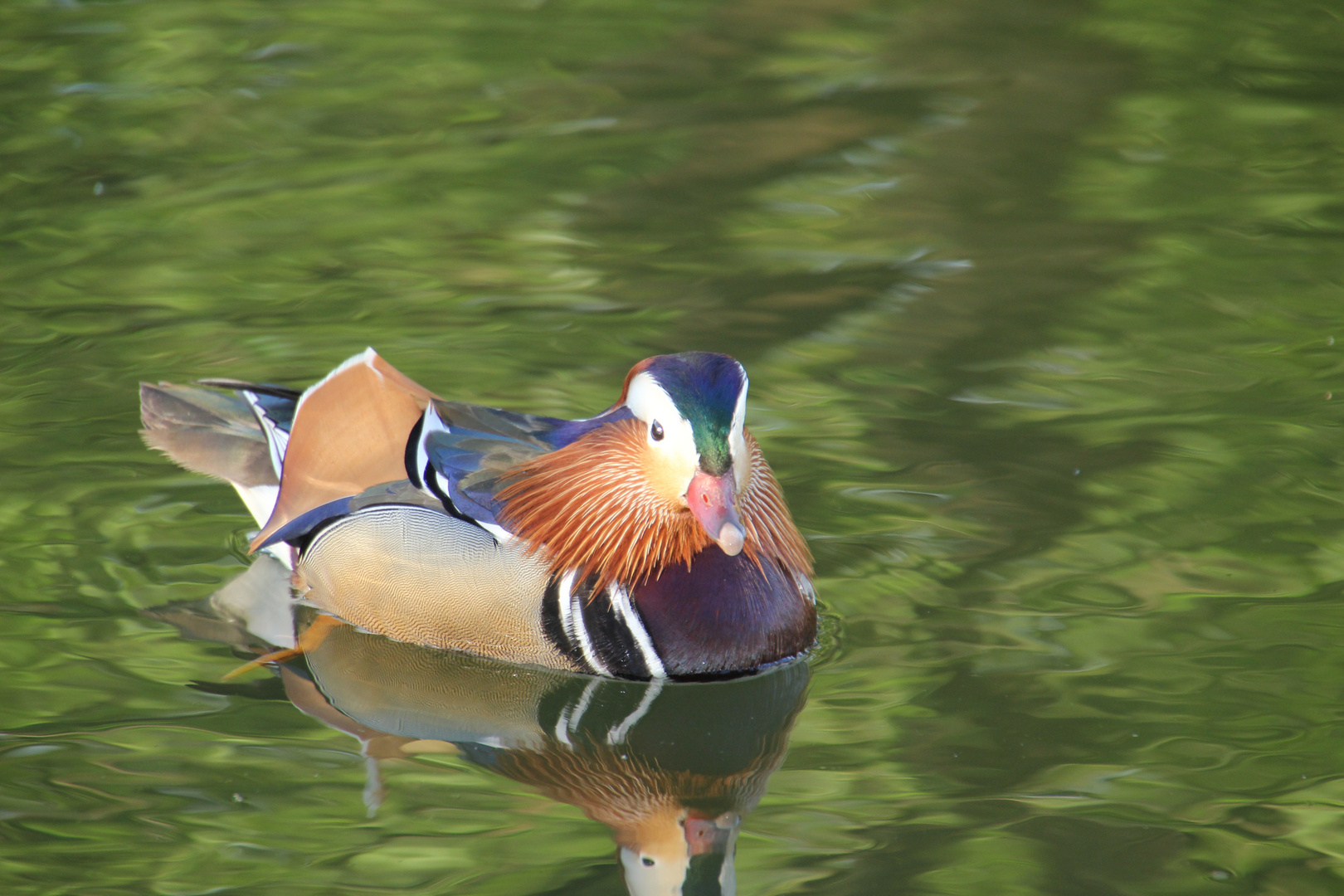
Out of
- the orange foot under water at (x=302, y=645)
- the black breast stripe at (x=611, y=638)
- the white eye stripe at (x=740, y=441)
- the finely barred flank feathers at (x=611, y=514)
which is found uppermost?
the white eye stripe at (x=740, y=441)

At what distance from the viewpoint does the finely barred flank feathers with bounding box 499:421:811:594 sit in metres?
5.26

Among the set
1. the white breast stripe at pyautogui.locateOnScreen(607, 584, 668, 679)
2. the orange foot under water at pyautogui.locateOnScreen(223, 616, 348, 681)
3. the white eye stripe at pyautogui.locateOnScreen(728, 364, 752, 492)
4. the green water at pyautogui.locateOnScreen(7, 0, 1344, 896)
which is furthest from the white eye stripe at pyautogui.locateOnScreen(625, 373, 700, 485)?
the orange foot under water at pyautogui.locateOnScreen(223, 616, 348, 681)

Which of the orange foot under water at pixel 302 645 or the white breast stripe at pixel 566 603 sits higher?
the white breast stripe at pixel 566 603

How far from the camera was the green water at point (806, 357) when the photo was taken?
14.9 ft

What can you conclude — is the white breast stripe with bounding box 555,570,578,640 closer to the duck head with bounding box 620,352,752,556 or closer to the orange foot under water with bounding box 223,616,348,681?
the duck head with bounding box 620,352,752,556

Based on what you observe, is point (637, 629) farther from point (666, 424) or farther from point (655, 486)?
point (666, 424)

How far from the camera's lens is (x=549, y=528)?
17.5 ft

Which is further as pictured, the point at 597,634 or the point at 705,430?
the point at 597,634

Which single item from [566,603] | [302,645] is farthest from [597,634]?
[302,645]

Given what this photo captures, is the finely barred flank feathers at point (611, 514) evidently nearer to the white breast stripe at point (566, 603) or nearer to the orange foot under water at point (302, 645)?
the white breast stripe at point (566, 603)

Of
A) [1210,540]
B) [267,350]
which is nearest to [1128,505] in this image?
[1210,540]

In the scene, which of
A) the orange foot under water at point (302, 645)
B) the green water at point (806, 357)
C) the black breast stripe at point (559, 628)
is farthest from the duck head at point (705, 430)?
the orange foot under water at point (302, 645)

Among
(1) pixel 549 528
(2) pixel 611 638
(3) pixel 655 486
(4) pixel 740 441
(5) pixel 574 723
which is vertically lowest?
(5) pixel 574 723

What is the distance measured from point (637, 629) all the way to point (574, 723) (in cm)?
35
